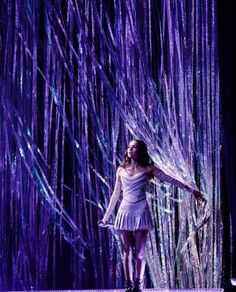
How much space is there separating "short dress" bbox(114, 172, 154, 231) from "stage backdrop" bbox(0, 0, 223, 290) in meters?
0.68

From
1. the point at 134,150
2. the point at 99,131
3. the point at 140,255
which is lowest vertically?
the point at 140,255

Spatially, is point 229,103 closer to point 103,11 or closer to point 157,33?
point 157,33

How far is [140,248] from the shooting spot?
3928mm

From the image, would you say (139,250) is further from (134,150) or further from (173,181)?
(134,150)

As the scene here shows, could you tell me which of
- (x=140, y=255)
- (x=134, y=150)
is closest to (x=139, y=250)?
(x=140, y=255)

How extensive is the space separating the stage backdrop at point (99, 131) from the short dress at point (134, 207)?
68 centimetres

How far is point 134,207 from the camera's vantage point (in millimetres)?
3957

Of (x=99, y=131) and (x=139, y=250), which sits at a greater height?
(x=99, y=131)

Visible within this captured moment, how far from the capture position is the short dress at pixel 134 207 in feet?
12.8

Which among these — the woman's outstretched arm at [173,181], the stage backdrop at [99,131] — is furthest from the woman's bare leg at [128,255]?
the stage backdrop at [99,131]

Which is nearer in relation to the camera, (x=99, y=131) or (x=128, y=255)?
(x=128, y=255)

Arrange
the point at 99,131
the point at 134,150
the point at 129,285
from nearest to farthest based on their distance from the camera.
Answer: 1. the point at 129,285
2. the point at 134,150
3. the point at 99,131

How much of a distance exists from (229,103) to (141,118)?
69 cm

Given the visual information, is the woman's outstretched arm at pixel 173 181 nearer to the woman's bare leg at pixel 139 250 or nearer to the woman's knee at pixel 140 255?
the woman's bare leg at pixel 139 250
